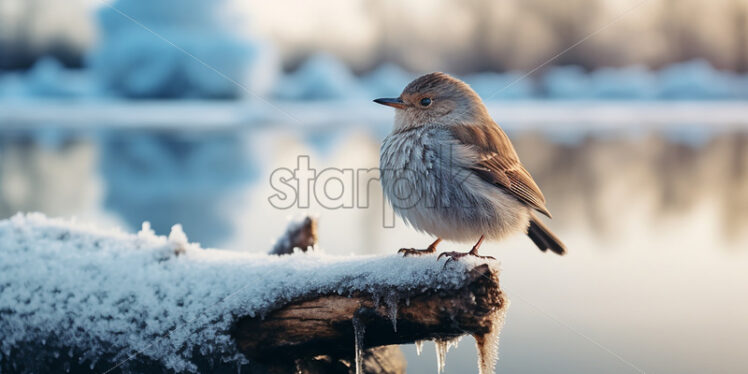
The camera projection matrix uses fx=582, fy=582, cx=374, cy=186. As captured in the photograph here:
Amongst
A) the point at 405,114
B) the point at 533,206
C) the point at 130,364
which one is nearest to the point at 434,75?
the point at 405,114

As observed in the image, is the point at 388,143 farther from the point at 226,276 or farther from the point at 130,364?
the point at 130,364

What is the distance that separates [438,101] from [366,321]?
142 centimetres

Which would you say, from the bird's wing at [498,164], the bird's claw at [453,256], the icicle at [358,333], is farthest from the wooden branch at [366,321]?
the bird's wing at [498,164]

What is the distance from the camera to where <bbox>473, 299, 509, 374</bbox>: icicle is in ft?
8.36

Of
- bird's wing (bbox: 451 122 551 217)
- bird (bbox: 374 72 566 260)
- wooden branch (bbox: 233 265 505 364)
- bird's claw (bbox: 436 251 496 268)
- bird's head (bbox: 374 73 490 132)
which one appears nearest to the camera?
wooden branch (bbox: 233 265 505 364)

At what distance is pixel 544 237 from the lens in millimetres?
3502

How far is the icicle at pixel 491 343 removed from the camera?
8.36 ft

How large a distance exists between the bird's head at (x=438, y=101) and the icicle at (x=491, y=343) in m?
1.25

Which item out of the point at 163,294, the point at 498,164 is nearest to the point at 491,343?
the point at 498,164

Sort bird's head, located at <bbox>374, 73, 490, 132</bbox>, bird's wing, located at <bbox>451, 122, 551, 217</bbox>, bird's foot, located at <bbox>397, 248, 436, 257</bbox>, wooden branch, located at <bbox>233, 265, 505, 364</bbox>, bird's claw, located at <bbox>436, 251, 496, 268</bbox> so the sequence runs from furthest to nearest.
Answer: bird's head, located at <bbox>374, 73, 490, 132</bbox> < bird's wing, located at <bbox>451, 122, 551, 217</bbox> < bird's foot, located at <bbox>397, 248, 436, 257</bbox> < bird's claw, located at <bbox>436, 251, 496, 268</bbox> < wooden branch, located at <bbox>233, 265, 505, 364</bbox>

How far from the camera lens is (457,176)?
304 cm

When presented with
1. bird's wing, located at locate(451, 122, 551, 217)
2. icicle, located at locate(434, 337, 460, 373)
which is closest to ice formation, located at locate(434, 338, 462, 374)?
icicle, located at locate(434, 337, 460, 373)

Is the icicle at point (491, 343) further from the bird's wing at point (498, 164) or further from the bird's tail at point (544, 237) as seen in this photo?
the bird's tail at point (544, 237)

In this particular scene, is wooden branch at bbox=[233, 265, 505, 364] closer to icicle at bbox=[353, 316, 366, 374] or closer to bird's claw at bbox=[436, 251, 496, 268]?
icicle at bbox=[353, 316, 366, 374]
